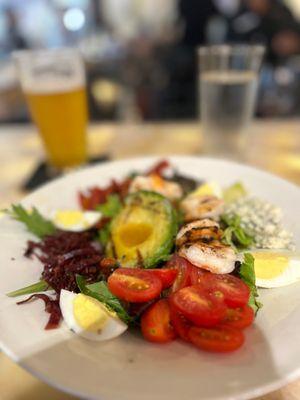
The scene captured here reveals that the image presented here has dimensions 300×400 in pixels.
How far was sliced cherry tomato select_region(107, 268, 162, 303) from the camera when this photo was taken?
3.61ft

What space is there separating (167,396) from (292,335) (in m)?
0.37

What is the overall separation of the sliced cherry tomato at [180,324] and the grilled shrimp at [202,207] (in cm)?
54

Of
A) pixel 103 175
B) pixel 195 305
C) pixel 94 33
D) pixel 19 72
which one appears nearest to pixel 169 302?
pixel 195 305

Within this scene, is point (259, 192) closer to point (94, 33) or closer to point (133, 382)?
point (133, 382)

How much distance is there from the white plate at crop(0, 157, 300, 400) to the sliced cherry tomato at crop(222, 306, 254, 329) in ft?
0.11

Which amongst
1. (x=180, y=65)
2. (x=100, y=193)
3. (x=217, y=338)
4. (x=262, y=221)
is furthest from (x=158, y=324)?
(x=180, y=65)

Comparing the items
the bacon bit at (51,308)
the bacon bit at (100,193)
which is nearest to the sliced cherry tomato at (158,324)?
the bacon bit at (51,308)

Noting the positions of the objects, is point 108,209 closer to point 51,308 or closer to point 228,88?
point 51,308

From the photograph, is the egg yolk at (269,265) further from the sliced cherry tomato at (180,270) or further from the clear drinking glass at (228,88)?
the clear drinking glass at (228,88)

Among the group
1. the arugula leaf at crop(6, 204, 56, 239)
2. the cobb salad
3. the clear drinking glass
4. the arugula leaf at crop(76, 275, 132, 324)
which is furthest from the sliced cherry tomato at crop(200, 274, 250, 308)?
the clear drinking glass

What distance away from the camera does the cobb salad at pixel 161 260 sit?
1040mm

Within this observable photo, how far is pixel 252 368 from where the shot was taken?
886mm

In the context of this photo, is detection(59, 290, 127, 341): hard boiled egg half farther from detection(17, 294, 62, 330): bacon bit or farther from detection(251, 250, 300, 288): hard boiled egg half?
detection(251, 250, 300, 288): hard boiled egg half

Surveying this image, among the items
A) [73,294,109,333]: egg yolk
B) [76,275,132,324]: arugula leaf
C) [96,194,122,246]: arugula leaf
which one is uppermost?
[73,294,109,333]: egg yolk
